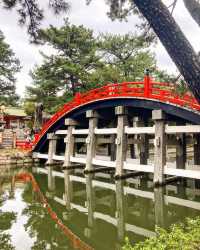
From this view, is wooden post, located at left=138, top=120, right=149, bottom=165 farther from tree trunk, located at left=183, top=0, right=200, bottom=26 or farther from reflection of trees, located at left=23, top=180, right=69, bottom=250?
tree trunk, located at left=183, top=0, right=200, bottom=26

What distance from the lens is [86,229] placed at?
777cm

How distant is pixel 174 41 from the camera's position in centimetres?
398

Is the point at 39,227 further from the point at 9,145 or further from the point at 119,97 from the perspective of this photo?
the point at 9,145

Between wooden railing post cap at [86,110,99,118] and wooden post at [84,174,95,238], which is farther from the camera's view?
wooden railing post cap at [86,110,99,118]

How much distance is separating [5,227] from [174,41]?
6.68 m

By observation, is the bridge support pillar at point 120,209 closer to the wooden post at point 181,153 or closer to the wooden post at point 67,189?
the wooden post at point 67,189

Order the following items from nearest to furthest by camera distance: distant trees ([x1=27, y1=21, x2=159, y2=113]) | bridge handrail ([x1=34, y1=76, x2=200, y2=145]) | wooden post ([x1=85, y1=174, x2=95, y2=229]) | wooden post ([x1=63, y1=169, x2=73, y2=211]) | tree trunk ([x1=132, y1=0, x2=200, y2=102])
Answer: tree trunk ([x1=132, y1=0, x2=200, y2=102]) < wooden post ([x1=85, y1=174, x2=95, y2=229]) < wooden post ([x1=63, y1=169, x2=73, y2=211]) < bridge handrail ([x1=34, y1=76, x2=200, y2=145]) < distant trees ([x1=27, y1=21, x2=159, y2=113])

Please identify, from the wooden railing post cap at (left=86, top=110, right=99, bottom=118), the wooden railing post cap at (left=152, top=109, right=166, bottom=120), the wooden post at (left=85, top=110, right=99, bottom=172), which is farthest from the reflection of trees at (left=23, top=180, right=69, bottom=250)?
the wooden railing post cap at (left=86, top=110, right=99, bottom=118)

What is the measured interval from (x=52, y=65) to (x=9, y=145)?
7707 mm

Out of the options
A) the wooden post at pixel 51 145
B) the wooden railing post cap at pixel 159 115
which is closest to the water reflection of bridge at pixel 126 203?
the wooden railing post cap at pixel 159 115

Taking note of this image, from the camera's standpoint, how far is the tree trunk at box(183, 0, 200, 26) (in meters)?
5.12

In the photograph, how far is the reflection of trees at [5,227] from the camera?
684 cm

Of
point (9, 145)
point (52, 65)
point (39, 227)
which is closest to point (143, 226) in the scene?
point (39, 227)

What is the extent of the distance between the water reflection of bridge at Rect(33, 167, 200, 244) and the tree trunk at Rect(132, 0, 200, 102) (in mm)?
4459
